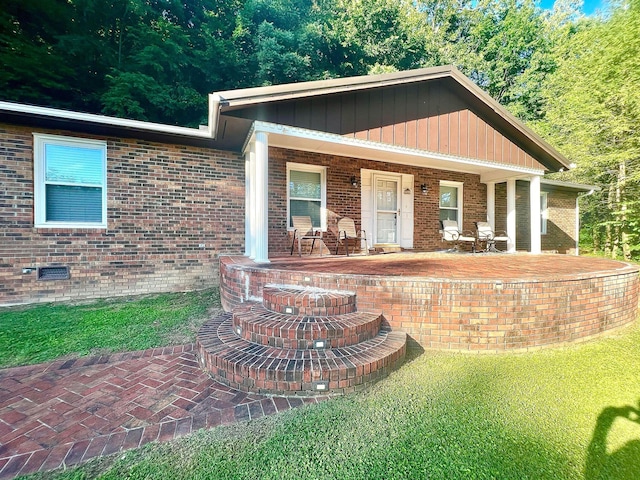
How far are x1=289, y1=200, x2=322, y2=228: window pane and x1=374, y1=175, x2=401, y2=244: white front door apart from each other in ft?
5.46

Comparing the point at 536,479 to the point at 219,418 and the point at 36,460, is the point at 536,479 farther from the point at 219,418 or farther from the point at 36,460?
the point at 36,460

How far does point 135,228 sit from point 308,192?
3.68 m

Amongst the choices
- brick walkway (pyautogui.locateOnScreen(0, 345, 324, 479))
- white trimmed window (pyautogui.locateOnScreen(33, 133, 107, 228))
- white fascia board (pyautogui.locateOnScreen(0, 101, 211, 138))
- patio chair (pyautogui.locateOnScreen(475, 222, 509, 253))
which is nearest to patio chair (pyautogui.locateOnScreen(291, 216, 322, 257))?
white fascia board (pyautogui.locateOnScreen(0, 101, 211, 138))

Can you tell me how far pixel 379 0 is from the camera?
15453 millimetres

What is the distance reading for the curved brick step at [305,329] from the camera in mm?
2773

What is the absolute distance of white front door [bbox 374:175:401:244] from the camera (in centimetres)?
789

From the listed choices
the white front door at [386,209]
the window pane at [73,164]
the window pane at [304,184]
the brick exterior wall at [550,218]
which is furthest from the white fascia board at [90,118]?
the brick exterior wall at [550,218]

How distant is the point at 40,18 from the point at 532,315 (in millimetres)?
14080

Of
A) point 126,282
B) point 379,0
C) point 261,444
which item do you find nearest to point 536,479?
point 261,444

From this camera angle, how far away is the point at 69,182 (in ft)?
17.9

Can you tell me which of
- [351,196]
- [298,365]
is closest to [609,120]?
[351,196]

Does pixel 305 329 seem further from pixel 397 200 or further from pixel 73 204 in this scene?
pixel 397 200

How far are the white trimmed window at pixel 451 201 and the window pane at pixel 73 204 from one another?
8403 millimetres

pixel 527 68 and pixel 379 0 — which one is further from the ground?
pixel 379 0
